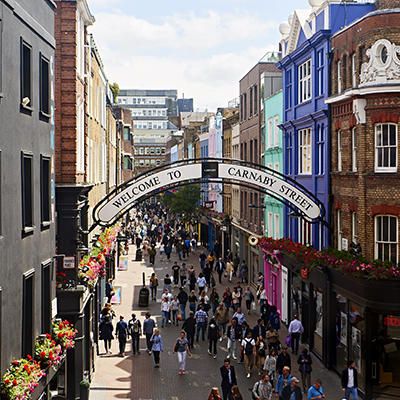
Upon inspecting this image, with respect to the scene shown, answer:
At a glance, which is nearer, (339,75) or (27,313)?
(27,313)

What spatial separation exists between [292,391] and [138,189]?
348 inches

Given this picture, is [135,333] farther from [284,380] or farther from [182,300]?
[284,380]

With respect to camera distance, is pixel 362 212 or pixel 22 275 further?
pixel 362 212

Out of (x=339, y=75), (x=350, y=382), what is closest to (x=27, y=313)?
(x=350, y=382)

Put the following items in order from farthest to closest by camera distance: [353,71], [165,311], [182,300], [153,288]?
1. [153,288]
2. [182,300]
3. [165,311]
4. [353,71]

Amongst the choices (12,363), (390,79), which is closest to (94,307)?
(390,79)

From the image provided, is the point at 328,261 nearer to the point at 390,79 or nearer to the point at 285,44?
the point at 390,79

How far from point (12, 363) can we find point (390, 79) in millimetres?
14503

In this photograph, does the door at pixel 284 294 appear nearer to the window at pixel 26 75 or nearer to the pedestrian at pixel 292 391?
the pedestrian at pixel 292 391

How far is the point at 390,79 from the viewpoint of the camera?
23.8 meters

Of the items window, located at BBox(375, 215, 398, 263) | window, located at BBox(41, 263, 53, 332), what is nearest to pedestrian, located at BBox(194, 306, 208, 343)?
window, located at BBox(375, 215, 398, 263)

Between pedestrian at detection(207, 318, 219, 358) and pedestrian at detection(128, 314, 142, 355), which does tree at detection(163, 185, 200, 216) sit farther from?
pedestrian at detection(207, 318, 219, 358)

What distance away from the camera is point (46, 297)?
1867 cm

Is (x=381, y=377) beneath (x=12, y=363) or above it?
beneath
